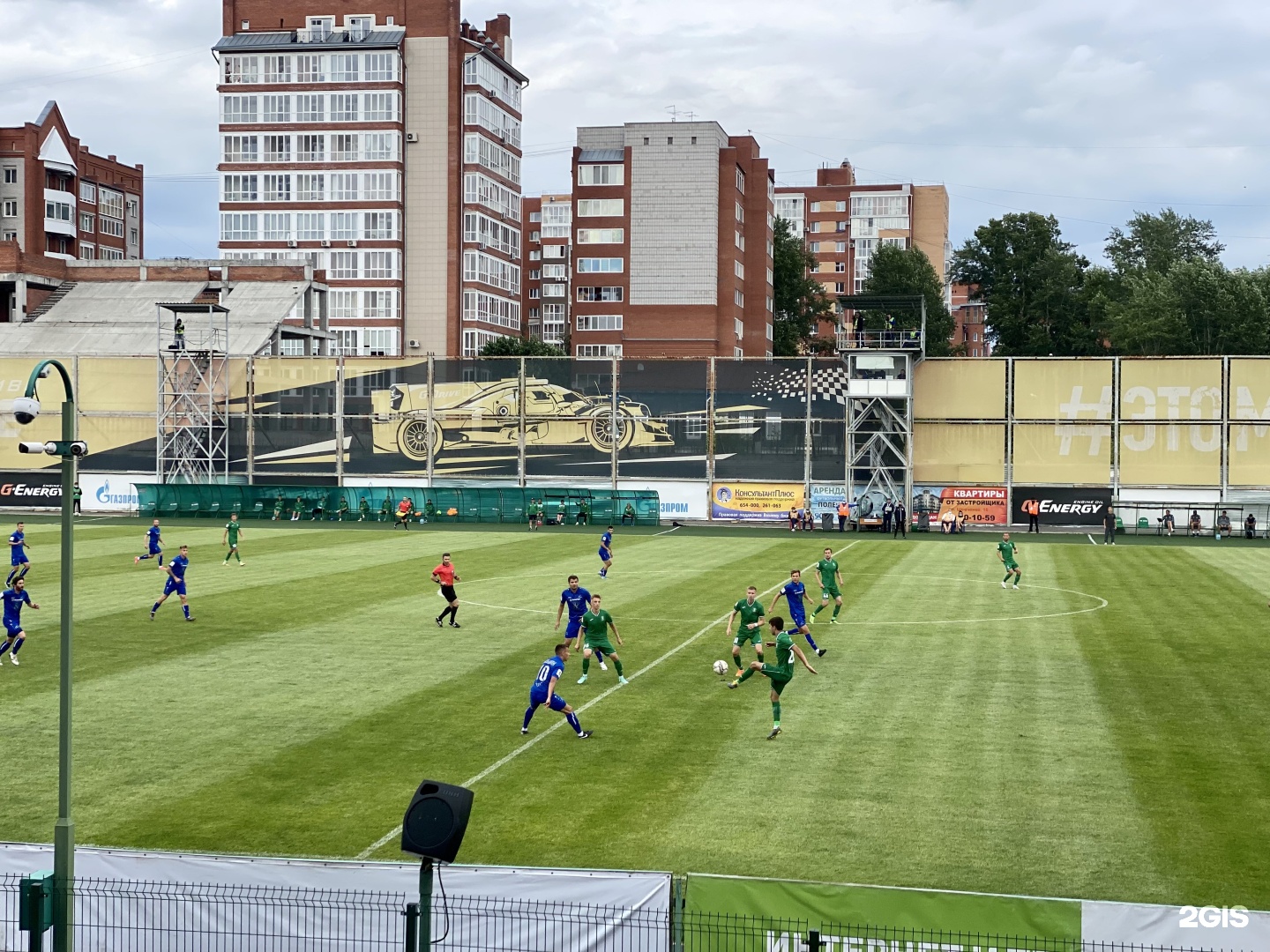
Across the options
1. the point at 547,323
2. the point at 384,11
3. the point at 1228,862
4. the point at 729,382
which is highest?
the point at 384,11

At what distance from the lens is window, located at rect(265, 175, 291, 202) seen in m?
107

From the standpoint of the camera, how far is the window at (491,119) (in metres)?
106

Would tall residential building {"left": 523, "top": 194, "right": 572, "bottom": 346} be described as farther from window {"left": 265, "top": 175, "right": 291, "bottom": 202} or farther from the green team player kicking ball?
the green team player kicking ball

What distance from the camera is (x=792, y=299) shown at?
139m

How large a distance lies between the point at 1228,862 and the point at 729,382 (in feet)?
202

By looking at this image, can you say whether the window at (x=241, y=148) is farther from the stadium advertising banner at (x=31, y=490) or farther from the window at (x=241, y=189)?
the stadium advertising banner at (x=31, y=490)

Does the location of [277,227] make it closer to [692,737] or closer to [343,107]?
[343,107]

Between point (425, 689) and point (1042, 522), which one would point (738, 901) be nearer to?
point (425, 689)

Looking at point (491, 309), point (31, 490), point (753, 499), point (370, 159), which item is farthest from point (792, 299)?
point (31, 490)

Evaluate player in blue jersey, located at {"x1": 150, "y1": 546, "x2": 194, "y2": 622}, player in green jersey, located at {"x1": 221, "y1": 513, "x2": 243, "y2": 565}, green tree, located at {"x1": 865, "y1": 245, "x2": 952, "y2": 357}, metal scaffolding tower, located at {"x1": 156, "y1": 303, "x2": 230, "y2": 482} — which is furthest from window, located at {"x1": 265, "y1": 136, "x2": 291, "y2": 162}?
player in blue jersey, located at {"x1": 150, "y1": 546, "x2": 194, "y2": 622}

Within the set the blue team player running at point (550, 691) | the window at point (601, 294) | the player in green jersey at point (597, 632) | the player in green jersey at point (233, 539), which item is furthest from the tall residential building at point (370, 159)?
the blue team player running at point (550, 691)

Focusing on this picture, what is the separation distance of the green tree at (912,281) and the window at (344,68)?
183 feet

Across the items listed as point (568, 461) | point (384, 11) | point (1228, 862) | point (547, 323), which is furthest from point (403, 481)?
point (547, 323)

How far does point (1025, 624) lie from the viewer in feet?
109
